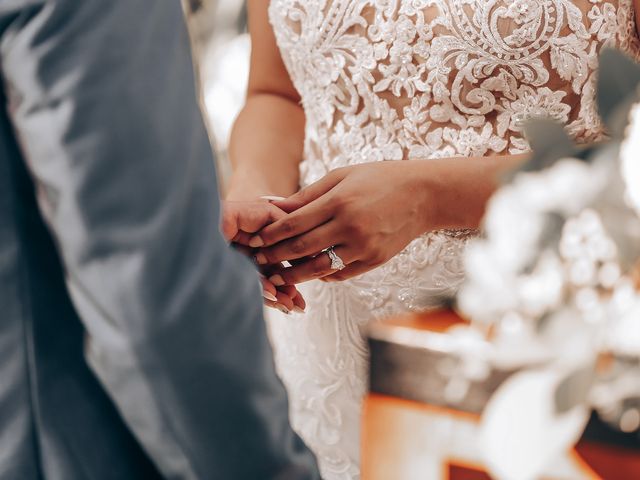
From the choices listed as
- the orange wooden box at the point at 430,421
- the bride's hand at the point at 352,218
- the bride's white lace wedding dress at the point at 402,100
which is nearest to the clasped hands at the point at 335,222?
the bride's hand at the point at 352,218

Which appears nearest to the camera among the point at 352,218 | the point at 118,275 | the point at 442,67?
the point at 118,275

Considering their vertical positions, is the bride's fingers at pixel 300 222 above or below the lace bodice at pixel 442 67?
below

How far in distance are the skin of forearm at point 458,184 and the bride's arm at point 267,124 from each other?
0.33 metres

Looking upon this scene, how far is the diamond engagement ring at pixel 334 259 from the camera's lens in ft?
3.17

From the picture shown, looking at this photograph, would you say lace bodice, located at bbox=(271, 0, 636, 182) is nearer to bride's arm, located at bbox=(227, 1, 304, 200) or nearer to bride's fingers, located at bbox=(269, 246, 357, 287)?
bride's arm, located at bbox=(227, 1, 304, 200)

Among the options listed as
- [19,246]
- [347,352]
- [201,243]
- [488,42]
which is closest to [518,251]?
[201,243]

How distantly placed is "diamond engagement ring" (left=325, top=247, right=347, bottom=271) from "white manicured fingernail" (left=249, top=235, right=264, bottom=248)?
0.09m

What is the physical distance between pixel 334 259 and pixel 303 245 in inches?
2.0

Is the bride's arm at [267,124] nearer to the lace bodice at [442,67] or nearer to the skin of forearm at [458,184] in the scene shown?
the lace bodice at [442,67]

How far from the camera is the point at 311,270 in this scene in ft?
3.23

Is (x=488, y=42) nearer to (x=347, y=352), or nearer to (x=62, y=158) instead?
(x=347, y=352)

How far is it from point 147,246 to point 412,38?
0.76 metres

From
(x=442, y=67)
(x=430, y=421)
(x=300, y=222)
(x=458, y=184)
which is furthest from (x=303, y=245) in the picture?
(x=430, y=421)

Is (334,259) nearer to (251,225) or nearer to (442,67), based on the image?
(251,225)
